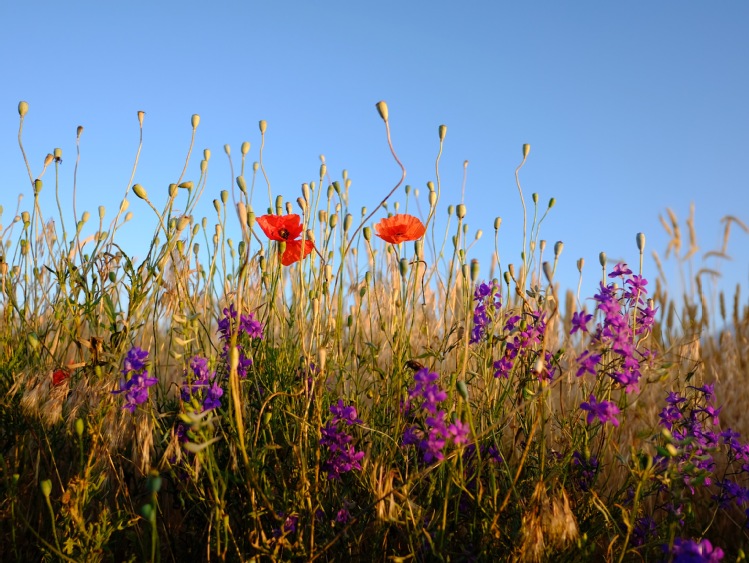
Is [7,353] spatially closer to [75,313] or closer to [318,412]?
[75,313]

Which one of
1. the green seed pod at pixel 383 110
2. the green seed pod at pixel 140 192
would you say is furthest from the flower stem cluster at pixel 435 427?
the green seed pod at pixel 140 192

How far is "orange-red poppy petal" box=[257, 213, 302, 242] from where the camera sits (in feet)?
6.44

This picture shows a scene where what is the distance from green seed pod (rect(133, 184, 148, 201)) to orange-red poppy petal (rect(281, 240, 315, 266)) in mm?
419

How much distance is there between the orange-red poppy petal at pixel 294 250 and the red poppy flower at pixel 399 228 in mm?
210

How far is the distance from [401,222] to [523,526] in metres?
0.96

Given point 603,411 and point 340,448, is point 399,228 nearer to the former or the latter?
point 340,448

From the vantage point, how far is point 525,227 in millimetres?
2184

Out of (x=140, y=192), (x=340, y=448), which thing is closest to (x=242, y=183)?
(x=140, y=192)

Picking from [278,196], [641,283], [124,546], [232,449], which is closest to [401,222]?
[278,196]

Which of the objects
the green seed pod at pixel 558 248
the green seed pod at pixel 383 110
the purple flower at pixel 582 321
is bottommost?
the purple flower at pixel 582 321

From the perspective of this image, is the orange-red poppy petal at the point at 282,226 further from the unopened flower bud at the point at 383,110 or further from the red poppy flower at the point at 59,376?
the red poppy flower at the point at 59,376

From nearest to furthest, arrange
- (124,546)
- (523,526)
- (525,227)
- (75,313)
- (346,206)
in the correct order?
1. (523,526)
2. (124,546)
3. (75,313)
4. (525,227)
5. (346,206)

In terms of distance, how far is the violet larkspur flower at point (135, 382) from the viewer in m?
1.47

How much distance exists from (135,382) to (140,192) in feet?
1.71
